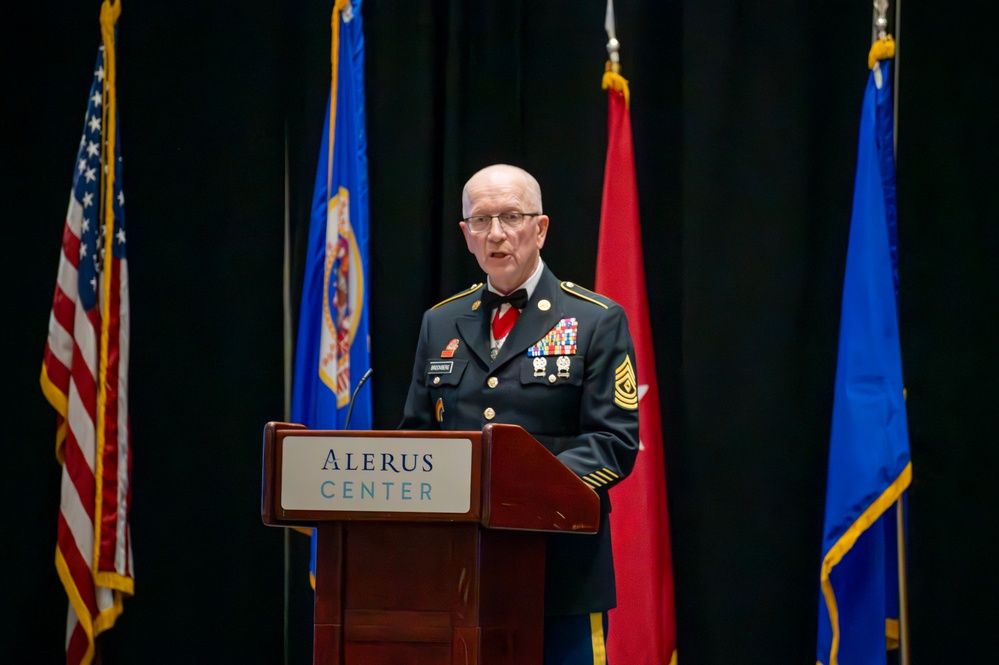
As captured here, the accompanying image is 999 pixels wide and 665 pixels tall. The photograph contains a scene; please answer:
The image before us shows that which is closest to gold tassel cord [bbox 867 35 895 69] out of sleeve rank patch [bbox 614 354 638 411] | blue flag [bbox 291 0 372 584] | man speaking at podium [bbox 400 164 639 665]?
man speaking at podium [bbox 400 164 639 665]

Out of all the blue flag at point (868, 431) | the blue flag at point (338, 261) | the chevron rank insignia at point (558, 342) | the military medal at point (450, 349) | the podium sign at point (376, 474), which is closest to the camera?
the podium sign at point (376, 474)

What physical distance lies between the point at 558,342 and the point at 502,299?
0.17 m

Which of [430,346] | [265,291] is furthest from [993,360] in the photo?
[265,291]

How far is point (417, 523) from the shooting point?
1.89m

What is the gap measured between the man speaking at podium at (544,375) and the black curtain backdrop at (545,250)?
122 cm

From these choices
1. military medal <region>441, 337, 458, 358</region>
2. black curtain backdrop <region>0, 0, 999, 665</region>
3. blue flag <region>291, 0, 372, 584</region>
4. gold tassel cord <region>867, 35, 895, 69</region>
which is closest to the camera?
military medal <region>441, 337, 458, 358</region>

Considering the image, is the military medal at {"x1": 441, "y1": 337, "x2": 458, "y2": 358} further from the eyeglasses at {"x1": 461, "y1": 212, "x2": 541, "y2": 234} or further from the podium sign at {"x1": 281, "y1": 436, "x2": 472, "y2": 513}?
the podium sign at {"x1": 281, "y1": 436, "x2": 472, "y2": 513}

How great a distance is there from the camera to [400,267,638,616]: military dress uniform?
215cm

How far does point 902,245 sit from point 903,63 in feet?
1.76

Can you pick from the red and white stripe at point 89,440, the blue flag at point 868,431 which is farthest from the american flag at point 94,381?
the blue flag at point 868,431

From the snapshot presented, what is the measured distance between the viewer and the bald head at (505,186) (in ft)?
7.70

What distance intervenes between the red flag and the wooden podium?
1299 mm

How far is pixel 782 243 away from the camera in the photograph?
3410 mm

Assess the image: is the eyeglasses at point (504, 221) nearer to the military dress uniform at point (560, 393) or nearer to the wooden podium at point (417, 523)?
the military dress uniform at point (560, 393)
